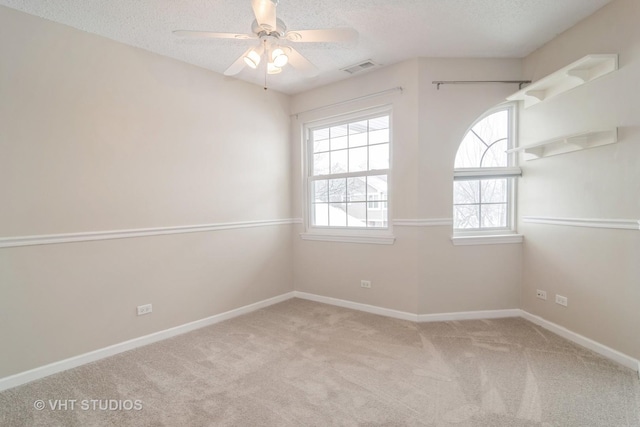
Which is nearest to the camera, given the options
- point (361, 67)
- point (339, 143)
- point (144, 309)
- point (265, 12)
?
point (265, 12)

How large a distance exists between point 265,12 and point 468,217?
9.54 ft

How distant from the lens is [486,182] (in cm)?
353

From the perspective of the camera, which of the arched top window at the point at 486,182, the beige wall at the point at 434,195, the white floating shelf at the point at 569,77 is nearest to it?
the white floating shelf at the point at 569,77

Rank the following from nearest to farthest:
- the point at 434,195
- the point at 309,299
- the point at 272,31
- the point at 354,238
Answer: the point at 272,31 → the point at 434,195 → the point at 354,238 → the point at 309,299

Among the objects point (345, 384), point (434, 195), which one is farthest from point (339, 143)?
point (345, 384)

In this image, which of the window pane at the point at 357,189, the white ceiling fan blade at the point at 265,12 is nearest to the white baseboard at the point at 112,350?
the window pane at the point at 357,189

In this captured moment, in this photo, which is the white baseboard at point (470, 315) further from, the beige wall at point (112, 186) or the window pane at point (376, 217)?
the beige wall at point (112, 186)

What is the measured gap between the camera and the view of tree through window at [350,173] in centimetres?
367

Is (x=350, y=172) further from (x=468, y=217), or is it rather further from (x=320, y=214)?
(x=468, y=217)

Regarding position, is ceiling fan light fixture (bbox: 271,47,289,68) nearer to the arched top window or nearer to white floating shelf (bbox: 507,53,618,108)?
white floating shelf (bbox: 507,53,618,108)

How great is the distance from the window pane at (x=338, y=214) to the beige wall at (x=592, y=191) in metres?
2.01

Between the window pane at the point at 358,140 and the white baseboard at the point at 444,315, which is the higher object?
the window pane at the point at 358,140

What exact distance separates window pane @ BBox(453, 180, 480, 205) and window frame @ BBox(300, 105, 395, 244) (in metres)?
0.72

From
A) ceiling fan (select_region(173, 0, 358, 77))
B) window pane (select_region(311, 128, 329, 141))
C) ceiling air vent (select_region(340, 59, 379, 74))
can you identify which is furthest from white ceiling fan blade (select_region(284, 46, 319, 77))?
window pane (select_region(311, 128, 329, 141))
